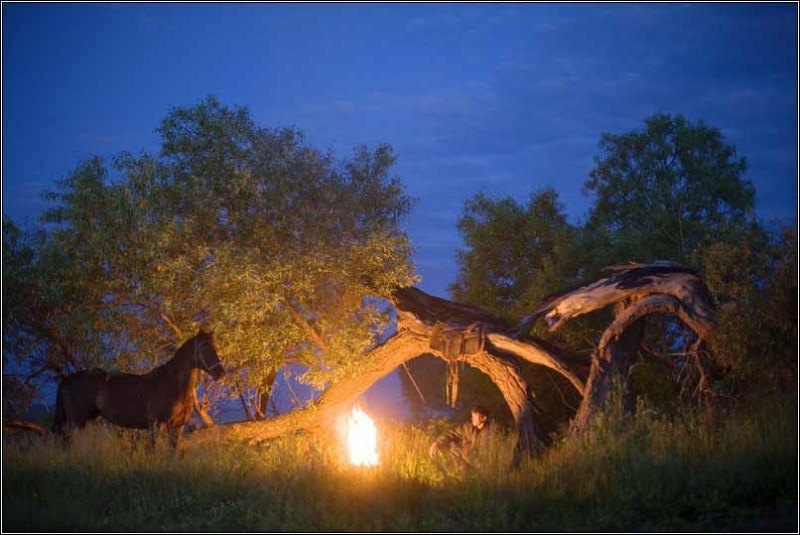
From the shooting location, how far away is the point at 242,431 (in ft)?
44.1

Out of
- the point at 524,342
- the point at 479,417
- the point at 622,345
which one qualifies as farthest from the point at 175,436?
the point at 622,345

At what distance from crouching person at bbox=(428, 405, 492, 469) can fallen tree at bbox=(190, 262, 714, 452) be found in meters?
1.02

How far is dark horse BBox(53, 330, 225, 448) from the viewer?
11492mm

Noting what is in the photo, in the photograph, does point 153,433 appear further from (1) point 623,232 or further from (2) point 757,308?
(1) point 623,232

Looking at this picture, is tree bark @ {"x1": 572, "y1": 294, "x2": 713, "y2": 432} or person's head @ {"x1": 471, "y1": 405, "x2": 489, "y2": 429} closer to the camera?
tree bark @ {"x1": 572, "y1": 294, "x2": 713, "y2": 432}

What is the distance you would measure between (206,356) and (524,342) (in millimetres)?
5947

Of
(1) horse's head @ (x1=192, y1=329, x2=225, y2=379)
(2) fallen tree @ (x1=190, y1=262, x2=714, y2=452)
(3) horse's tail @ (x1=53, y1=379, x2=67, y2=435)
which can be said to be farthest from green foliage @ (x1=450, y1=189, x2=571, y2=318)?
(3) horse's tail @ (x1=53, y1=379, x2=67, y2=435)

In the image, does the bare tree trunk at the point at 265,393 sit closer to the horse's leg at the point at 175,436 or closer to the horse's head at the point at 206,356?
the horse's leg at the point at 175,436

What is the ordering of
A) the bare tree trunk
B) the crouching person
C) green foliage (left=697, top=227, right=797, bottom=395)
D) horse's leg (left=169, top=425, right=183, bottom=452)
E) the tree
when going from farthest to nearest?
the tree < the bare tree trunk < horse's leg (left=169, top=425, right=183, bottom=452) < the crouching person < green foliage (left=697, top=227, right=797, bottom=395)

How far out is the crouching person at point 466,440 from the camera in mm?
10801

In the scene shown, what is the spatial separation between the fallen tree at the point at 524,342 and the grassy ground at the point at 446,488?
6.74ft

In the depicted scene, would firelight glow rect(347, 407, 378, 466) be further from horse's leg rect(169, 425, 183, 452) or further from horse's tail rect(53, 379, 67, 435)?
horse's tail rect(53, 379, 67, 435)

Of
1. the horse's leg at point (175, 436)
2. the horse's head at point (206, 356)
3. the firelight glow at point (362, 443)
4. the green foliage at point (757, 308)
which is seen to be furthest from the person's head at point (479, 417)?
the horse's leg at point (175, 436)

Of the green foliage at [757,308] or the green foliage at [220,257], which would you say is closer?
the green foliage at [757,308]
